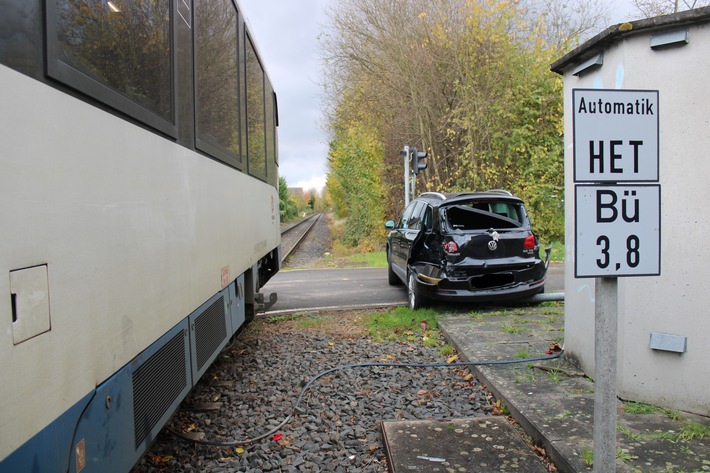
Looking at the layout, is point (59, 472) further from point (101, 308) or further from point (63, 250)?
point (63, 250)

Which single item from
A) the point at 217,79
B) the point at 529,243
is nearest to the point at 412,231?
the point at 529,243

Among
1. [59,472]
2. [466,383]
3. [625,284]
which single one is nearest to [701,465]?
[625,284]

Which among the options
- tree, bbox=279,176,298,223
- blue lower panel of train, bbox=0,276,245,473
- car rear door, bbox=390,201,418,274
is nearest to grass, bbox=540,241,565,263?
car rear door, bbox=390,201,418,274

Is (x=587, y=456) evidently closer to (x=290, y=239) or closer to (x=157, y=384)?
(x=157, y=384)

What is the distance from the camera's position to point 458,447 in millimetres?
3445

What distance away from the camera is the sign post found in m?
2.48

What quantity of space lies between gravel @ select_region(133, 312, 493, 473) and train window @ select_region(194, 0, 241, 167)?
206cm

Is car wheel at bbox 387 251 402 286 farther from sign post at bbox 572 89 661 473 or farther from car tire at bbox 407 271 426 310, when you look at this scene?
sign post at bbox 572 89 661 473

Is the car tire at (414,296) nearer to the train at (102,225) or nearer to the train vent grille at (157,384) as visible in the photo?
the train at (102,225)

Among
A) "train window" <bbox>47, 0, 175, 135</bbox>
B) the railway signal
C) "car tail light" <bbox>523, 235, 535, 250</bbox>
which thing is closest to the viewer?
"train window" <bbox>47, 0, 175, 135</bbox>

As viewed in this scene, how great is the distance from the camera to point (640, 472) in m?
2.88

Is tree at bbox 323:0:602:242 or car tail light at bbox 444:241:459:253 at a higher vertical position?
tree at bbox 323:0:602:242

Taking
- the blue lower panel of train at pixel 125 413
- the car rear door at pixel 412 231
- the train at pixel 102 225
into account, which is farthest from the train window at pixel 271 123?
the blue lower panel of train at pixel 125 413

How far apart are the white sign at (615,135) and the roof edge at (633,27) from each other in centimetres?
134
